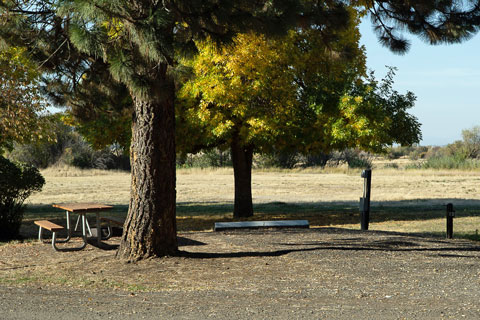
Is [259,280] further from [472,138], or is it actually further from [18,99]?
[472,138]

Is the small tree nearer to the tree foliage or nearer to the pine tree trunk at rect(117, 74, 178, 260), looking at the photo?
the tree foliage

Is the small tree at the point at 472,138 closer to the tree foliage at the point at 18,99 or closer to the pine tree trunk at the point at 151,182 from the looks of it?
the tree foliage at the point at 18,99

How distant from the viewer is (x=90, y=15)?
21.0 ft

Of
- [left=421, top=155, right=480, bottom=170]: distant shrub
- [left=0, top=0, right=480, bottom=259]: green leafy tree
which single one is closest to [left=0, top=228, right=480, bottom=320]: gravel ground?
[left=0, top=0, right=480, bottom=259]: green leafy tree

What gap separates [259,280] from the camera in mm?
7238

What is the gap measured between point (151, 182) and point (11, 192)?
4.77m

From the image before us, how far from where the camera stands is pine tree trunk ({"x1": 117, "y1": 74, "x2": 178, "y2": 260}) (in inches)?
319

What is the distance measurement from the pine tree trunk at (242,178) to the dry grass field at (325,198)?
1.60ft

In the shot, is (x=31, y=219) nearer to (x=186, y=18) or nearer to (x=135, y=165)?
(x=135, y=165)

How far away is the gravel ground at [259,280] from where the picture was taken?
584cm

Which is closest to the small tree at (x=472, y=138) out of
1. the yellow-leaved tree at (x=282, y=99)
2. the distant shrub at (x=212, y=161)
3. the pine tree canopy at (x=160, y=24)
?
the distant shrub at (x=212, y=161)

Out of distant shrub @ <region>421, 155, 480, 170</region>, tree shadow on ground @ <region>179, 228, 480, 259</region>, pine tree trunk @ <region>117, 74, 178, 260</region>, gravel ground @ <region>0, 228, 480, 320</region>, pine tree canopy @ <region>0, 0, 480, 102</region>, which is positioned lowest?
gravel ground @ <region>0, 228, 480, 320</region>

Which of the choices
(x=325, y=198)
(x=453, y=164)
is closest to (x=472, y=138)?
(x=453, y=164)

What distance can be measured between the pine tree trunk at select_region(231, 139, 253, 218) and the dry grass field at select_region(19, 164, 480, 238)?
49 cm
